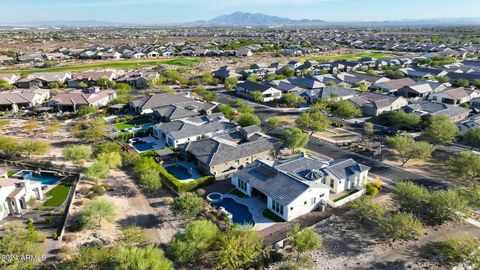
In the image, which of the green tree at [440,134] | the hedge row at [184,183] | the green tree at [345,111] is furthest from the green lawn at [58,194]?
the green tree at [440,134]

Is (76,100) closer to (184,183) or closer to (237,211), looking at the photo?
(184,183)

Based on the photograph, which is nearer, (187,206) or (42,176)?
(187,206)

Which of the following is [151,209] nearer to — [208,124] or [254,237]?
[254,237]

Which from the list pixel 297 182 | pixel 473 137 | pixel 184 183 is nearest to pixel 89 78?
pixel 184 183

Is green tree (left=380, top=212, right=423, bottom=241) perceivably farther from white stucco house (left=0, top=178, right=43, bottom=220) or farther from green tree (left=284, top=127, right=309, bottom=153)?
white stucco house (left=0, top=178, right=43, bottom=220)

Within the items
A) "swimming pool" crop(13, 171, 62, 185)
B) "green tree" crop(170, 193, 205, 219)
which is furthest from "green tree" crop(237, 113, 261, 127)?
"swimming pool" crop(13, 171, 62, 185)

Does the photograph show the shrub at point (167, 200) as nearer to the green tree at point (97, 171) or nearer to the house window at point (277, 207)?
the green tree at point (97, 171)
